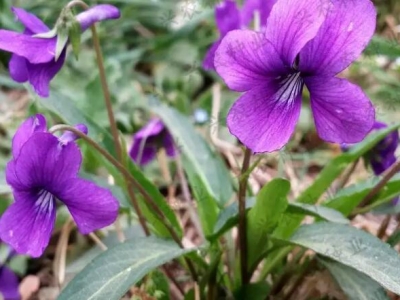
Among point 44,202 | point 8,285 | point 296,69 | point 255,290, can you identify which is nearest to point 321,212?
point 255,290

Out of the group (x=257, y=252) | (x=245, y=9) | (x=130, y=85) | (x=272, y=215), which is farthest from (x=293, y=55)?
(x=130, y=85)

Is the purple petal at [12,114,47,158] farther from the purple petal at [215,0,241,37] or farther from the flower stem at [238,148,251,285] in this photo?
the purple petal at [215,0,241,37]

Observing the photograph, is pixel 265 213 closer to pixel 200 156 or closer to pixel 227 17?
pixel 200 156

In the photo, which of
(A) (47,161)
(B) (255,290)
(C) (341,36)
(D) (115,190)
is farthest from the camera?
(D) (115,190)

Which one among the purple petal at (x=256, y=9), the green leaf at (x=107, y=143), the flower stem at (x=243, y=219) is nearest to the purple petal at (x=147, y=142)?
the green leaf at (x=107, y=143)

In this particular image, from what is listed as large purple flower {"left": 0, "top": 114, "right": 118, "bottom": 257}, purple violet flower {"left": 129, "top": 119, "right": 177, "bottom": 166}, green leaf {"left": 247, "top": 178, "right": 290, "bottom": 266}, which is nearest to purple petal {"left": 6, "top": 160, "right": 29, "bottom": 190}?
large purple flower {"left": 0, "top": 114, "right": 118, "bottom": 257}

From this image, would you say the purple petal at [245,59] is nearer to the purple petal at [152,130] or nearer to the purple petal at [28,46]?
the purple petal at [28,46]
